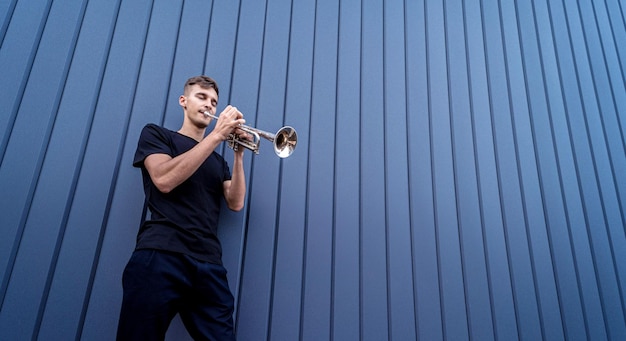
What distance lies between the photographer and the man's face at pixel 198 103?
6.64 ft

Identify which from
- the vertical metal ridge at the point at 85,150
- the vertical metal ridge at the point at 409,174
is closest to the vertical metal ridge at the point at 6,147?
the vertical metal ridge at the point at 85,150

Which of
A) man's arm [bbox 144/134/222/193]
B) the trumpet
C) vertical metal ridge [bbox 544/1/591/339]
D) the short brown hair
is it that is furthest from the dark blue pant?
vertical metal ridge [bbox 544/1/591/339]

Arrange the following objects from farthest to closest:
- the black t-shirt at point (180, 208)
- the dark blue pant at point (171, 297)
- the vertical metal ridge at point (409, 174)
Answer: the vertical metal ridge at point (409, 174)
the black t-shirt at point (180, 208)
the dark blue pant at point (171, 297)

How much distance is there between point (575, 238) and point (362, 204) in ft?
4.78

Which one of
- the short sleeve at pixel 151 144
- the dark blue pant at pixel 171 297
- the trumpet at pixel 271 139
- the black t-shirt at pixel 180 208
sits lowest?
the dark blue pant at pixel 171 297

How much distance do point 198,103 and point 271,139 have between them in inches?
15.6

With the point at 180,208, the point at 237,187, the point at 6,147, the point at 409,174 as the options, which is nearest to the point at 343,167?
the point at 409,174

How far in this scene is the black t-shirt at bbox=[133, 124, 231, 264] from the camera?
1.63 m

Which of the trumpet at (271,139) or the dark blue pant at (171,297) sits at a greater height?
the trumpet at (271,139)

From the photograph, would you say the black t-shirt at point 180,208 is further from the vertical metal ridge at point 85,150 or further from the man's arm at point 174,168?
the vertical metal ridge at point 85,150

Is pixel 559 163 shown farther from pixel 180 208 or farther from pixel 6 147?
pixel 6 147

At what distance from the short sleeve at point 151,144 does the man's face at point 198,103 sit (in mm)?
211

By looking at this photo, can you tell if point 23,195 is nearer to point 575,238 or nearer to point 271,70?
point 271,70

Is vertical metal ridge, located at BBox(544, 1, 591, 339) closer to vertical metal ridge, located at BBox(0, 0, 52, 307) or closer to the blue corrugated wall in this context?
the blue corrugated wall
